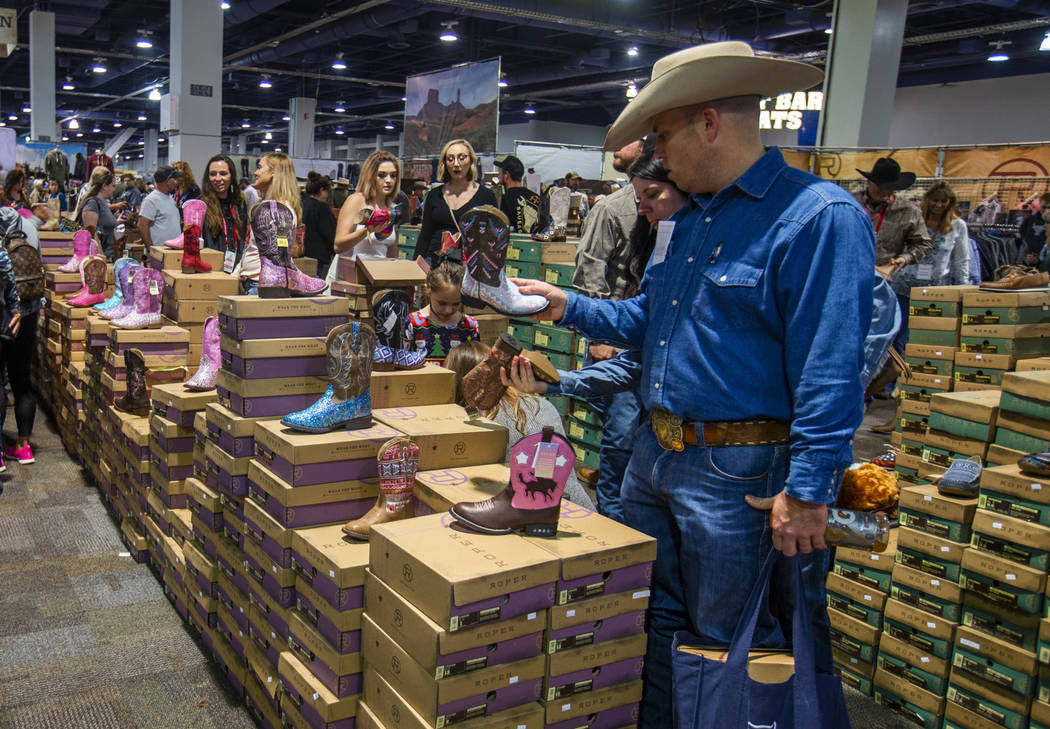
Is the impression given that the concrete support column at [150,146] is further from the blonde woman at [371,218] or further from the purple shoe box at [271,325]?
the purple shoe box at [271,325]

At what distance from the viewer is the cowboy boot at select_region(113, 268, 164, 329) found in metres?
4.16

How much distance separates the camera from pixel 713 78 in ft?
5.21

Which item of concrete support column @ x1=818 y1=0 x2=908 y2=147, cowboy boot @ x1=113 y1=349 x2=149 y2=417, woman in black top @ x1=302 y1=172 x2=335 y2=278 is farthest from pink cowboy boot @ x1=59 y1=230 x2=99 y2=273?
concrete support column @ x1=818 y1=0 x2=908 y2=147

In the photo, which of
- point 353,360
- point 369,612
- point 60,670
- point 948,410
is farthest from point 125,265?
point 948,410

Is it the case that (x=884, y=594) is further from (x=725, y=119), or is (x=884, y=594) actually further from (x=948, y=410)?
(x=725, y=119)

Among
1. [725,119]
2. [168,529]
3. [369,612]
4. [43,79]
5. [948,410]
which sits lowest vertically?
[168,529]

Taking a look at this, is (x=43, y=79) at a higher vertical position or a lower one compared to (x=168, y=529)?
higher

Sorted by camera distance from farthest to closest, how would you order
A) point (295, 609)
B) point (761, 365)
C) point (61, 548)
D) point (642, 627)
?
point (61, 548)
point (295, 609)
point (642, 627)
point (761, 365)

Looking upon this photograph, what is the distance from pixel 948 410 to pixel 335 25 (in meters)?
14.0

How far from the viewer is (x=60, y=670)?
2.89m

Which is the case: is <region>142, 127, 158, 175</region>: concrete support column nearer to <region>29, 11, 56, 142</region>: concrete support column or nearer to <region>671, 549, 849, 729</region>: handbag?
<region>29, 11, 56, 142</region>: concrete support column

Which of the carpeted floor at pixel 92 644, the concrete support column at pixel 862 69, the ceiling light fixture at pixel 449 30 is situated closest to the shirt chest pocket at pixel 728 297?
the carpeted floor at pixel 92 644

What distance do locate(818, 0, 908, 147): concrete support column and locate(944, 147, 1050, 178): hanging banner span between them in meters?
0.94

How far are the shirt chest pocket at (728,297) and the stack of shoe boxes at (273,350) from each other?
4.73 ft
